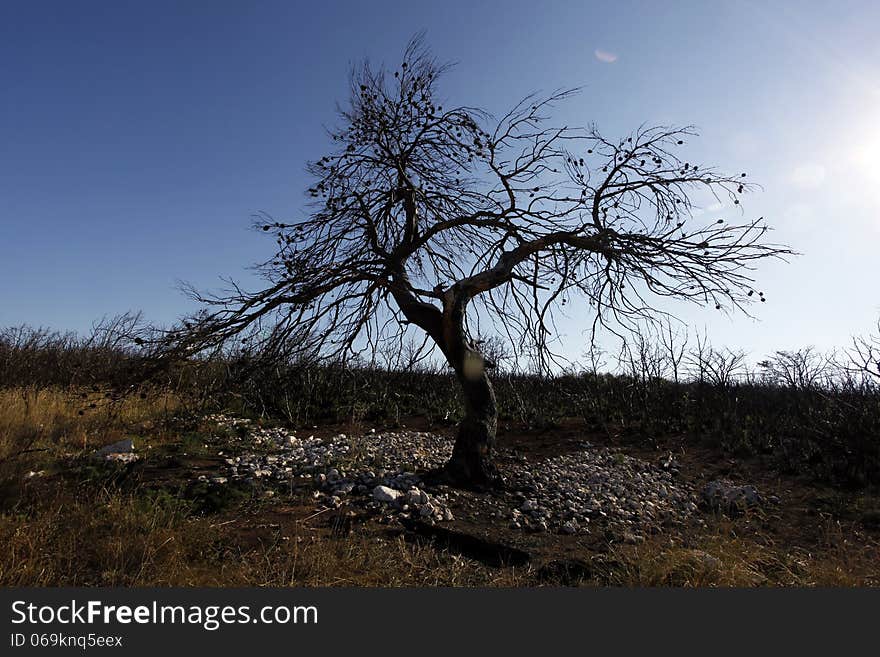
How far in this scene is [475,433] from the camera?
665 cm

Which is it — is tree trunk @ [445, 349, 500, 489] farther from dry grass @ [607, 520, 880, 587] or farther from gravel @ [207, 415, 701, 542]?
dry grass @ [607, 520, 880, 587]

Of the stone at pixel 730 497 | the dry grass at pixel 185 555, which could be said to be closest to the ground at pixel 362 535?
the dry grass at pixel 185 555

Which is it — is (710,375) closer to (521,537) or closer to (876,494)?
(876,494)

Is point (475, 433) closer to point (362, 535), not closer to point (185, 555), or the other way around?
point (362, 535)

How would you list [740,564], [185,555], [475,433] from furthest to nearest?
1. [475,433]
2. [740,564]
3. [185,555]

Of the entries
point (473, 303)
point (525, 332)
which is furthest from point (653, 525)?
point (473, 303)

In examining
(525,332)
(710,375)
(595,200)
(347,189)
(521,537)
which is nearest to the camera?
(521,537)

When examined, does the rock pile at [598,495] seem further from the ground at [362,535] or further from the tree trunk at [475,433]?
the tree trunk at [475,433]

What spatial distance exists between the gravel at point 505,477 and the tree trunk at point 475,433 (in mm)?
341

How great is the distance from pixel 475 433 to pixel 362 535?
2.33 metres

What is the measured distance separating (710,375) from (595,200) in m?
8.36

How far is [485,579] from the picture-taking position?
4.11 meters

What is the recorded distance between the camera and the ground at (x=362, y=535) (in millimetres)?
3854

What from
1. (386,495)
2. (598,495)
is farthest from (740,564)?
(386,495)
